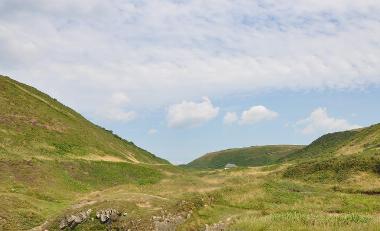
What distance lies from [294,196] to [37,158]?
3919cm

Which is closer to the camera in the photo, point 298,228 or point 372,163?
point 298,228

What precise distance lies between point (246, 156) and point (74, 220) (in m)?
146

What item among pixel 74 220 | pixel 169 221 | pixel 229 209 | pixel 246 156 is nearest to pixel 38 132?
pixel 74 220

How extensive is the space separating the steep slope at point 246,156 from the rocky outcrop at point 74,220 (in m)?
132

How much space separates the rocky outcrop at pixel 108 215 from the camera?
29781 millimetres

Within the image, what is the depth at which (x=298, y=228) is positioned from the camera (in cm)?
2003

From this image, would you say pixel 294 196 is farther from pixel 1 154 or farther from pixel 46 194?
pixel 1 154

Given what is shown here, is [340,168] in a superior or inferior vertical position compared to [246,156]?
inferior

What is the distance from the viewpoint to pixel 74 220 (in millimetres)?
30547

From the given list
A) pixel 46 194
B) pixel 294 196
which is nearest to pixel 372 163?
pixel 294 196

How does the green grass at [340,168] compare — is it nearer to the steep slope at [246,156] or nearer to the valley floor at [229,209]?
the valley floor at [229,209]

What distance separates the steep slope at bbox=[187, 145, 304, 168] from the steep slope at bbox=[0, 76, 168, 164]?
86.5m

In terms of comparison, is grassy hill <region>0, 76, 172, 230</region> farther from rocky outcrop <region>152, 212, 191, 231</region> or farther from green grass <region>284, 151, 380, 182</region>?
green grass <region>284, 151, 380, 182</region>

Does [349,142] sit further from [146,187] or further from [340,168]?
[146,187]
